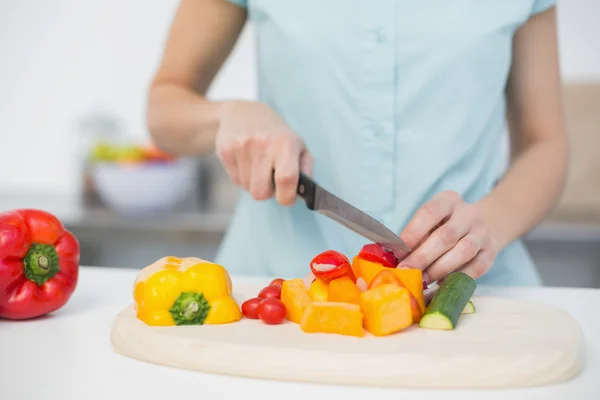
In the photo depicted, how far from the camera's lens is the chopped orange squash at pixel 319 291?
45.8 inches

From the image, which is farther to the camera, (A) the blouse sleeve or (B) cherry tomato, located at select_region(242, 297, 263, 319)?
(A) the blouse sleeve

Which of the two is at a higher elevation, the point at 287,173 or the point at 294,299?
the point at 287,173

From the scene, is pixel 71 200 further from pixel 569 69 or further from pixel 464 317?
A: pixel 464 317

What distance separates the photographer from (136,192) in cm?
328

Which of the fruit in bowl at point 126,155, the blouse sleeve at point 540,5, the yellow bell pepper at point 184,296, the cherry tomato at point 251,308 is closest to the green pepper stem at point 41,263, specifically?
the yellow bell pepper at point 184,296

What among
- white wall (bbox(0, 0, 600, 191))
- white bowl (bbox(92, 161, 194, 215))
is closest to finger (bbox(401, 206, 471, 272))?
white bowl (bbox(92, 161, 194, 215))

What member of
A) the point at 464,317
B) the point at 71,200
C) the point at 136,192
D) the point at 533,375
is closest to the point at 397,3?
the point at 464,317

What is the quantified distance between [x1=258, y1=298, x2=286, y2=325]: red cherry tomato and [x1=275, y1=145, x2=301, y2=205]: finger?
19cm

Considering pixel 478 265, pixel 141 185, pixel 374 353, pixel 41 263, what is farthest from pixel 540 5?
pixel 141 185

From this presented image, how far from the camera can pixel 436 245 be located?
Answer: 125cm

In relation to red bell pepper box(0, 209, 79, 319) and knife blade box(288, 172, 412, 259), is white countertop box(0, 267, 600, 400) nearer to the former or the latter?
red bell pepper box(0, 209, 79, 319)

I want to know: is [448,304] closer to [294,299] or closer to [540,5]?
[294,299]

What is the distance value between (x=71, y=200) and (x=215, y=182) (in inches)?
29.2

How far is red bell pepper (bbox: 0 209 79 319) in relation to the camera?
1163 mm
